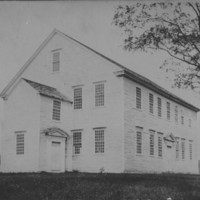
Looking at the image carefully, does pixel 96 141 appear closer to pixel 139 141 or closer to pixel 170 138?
pixel 139 141

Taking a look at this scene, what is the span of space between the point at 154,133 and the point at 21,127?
1090cm

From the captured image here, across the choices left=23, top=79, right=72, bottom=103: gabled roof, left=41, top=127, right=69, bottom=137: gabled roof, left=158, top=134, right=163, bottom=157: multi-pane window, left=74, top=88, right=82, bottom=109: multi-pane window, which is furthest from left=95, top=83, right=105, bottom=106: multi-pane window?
left=158, top=134, right=163, bottom=157: multi-pane window

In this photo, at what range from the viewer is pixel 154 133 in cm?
3039

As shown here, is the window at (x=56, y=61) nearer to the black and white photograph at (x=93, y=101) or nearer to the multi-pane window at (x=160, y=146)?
the black and white photograph at (x=93, y=101)

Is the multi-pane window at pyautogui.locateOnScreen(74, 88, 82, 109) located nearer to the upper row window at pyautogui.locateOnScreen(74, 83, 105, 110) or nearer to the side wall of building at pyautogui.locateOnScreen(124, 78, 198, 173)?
the upper row window at pyautogui.locateOnScreen(74, 83, 105, 110)

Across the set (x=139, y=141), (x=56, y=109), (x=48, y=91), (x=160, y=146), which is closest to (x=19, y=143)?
(x=56, y=109)

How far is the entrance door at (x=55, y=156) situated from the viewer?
25.6 meters

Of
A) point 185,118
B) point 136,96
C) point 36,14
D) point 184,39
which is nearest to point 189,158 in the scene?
point 185,118

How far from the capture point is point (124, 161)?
2512cm

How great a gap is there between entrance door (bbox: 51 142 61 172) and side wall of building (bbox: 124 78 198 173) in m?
4.76

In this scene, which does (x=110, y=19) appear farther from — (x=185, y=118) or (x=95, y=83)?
(x=185, y=118)

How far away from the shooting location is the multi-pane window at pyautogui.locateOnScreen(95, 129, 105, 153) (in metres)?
26.5

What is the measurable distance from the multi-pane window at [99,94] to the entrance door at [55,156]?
417 centimetres

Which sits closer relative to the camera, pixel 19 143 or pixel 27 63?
pixel 19 143
